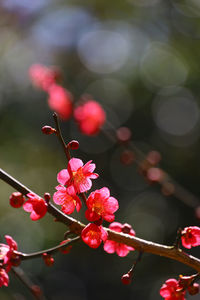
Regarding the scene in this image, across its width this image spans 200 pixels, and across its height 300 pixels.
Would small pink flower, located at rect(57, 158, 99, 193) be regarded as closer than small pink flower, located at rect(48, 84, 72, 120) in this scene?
Yes

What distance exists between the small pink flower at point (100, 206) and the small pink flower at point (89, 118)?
2.09m

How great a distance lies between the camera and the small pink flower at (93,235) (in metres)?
1.12

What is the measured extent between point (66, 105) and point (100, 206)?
7.93 feet

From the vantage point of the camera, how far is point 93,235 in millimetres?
1130

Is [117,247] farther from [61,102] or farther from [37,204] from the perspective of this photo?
[61,102]

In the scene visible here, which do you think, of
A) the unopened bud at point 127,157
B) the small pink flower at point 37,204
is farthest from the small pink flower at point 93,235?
the unopened bud at point 127,157

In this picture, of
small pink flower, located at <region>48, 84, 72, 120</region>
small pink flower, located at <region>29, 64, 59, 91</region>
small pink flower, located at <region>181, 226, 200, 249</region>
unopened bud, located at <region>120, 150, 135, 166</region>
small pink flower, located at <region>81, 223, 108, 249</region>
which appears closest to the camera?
small pink flower, located at <region>81, 223, 108, 249</region>

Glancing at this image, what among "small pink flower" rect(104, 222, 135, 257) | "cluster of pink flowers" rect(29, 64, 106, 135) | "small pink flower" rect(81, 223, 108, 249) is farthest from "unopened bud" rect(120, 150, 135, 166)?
"small pink flower" rect(81, 223, 108, 249)

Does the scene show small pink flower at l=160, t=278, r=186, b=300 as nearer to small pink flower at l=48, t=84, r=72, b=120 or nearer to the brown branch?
the brown branch

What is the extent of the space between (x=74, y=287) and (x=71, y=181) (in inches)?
252

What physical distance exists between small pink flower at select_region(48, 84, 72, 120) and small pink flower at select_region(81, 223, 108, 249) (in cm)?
245

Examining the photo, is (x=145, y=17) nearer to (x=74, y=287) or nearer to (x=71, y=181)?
(x=74, y=287)

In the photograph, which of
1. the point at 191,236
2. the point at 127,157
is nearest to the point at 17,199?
the point at 191,236

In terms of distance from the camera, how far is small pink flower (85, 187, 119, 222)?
1.15 metres
